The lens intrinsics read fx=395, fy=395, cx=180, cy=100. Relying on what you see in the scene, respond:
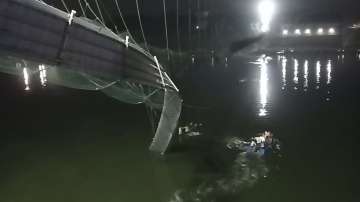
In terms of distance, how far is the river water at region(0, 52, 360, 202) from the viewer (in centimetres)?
1625

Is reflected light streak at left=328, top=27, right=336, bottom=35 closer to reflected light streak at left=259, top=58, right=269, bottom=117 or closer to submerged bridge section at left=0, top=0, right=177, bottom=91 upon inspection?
reflected light streak at left=259, top=58, right=269, bottom=117

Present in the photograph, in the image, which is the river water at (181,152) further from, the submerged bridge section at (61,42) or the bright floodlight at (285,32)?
the bright floodlight at (285,32)

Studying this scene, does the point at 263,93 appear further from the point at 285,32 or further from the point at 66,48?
the point at 285,32

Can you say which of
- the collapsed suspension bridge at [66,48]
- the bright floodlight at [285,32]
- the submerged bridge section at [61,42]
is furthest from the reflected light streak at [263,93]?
the bright floodlight at [285,32]

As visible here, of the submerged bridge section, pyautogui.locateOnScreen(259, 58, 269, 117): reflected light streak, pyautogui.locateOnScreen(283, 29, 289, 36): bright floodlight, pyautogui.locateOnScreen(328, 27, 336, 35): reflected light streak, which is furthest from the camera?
pyautogui.locateOnScreen(283, 29, 289, 36): bright floodlight

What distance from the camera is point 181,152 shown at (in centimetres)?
2064

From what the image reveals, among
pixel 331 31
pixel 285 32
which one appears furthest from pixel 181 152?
pixel 285 32

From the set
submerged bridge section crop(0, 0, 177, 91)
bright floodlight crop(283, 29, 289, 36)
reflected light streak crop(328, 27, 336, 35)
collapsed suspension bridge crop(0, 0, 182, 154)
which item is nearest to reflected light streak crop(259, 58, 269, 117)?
collapsed suspension bridge crop(0, 0, 182, 154)

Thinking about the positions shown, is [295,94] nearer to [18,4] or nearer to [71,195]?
[71,195]

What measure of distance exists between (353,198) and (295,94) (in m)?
27.8

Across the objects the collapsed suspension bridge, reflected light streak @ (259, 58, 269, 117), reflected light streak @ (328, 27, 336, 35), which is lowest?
reflected light streak @ (259, 58, 269, 117)

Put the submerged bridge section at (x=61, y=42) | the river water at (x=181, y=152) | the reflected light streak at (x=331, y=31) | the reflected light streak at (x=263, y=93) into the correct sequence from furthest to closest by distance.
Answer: the reflected light streak at (x=331, y=31)
the reflected light streak at (x=263, y=93)
the river water at (x=181, y=152)
the submerged bridge section at (x=61, y=42)

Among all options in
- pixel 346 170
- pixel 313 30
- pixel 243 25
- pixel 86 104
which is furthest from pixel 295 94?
pixel 243 25

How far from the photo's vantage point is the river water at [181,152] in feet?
53.3
